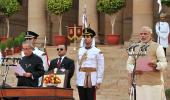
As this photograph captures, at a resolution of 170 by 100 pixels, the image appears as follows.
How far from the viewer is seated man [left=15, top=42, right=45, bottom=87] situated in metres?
10.8

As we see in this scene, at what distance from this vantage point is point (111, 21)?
28062 mm

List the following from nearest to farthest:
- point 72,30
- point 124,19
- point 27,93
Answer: point 27,93
point 72,30
point 124,19

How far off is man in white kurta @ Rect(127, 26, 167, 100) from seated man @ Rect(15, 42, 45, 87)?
1.79m

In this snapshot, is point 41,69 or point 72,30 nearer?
point 41,69

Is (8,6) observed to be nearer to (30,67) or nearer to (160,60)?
(30,67)

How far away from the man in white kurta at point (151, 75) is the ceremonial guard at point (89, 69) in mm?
2001

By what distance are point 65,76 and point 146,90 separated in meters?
1.73

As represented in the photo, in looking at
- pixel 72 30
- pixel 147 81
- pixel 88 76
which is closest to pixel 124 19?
pixel 72 30

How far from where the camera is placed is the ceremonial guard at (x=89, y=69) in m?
12.2

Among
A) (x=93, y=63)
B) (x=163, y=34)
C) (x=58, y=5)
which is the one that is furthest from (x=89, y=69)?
(x=58, y=5)

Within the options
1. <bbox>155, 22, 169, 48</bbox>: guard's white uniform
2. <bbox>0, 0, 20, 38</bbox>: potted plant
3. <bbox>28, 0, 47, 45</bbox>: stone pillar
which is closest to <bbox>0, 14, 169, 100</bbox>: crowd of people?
<bbox>155, 22, 169, 48</bbox>: guard's white uniform

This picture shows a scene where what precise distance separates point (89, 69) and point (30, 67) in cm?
188

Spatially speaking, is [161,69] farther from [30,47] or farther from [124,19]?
[124,19]

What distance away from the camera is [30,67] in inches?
426
